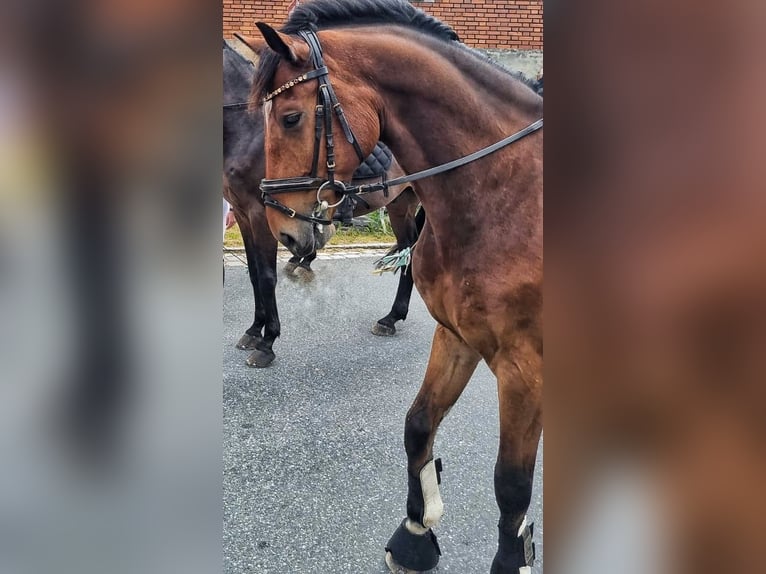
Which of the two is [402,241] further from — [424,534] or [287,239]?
[424,534]

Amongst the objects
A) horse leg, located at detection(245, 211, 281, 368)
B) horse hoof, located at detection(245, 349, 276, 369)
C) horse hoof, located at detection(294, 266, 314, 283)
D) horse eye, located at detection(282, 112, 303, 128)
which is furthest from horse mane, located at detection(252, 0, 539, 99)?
horse hoof, located at detection(294, 266, 314, 283)

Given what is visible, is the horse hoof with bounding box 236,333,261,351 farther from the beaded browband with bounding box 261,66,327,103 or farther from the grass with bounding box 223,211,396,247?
the grass with bounding box 223,211,396,247

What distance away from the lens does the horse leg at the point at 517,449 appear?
4.90 feet

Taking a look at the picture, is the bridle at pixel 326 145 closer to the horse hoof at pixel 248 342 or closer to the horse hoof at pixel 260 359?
the horse hoof at pixel 260 359

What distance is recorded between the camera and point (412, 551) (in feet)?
6.41

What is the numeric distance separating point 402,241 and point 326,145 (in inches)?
122

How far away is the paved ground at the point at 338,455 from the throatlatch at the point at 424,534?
11 cm

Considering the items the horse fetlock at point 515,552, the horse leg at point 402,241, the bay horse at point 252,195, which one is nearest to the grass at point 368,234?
the horse leg at point 402,241

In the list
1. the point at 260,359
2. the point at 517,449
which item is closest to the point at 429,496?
the point at 517,449

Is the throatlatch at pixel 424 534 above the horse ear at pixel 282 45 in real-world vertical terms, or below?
below
